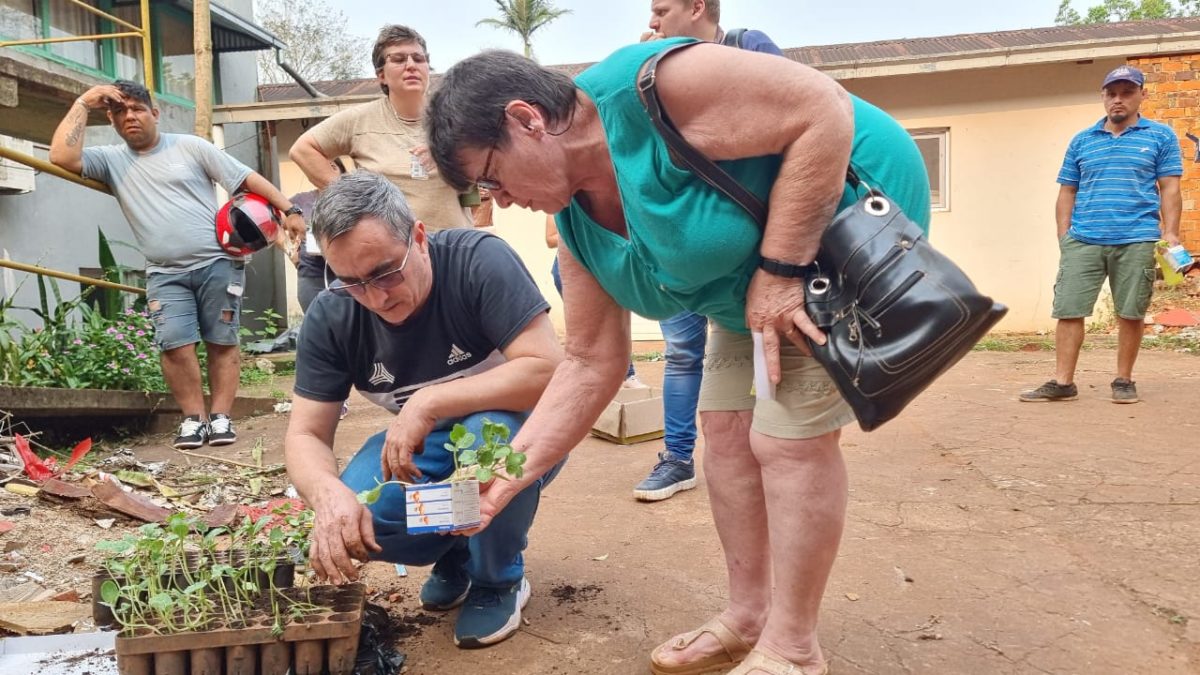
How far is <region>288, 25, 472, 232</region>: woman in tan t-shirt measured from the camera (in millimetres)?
4168

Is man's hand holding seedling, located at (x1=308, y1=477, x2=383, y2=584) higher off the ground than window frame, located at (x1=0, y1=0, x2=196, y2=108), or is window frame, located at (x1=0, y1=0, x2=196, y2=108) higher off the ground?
window frame, located at (x1=0, y1=0, x2=196, y2=108)

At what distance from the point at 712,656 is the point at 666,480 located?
1.58 meters

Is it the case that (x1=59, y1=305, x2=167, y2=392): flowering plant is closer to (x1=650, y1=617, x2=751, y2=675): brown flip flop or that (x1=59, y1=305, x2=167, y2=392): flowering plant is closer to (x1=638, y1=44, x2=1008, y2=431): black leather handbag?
(x1=650, y1=617, x2=751, y2=675): brown flip flop

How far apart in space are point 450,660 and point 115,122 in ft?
13.4

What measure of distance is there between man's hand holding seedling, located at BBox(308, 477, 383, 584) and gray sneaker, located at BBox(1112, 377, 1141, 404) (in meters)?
4.95

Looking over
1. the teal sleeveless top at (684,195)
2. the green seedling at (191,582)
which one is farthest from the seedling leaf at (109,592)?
the teal sleeveless top at (684,195)

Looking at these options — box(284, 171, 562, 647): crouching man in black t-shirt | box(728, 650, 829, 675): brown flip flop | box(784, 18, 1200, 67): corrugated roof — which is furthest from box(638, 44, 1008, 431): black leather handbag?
box(784, 18, 1200, 67): corrugated roof

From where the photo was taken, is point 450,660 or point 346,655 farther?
point 450,660

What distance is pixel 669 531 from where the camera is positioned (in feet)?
10.4

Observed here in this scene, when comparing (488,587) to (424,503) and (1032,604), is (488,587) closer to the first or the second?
(424,503)

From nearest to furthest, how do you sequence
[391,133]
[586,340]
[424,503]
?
[424,503]
[586,340]
[391,133]

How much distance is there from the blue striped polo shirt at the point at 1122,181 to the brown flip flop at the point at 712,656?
454cm

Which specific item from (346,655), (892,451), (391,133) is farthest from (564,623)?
(391,133)

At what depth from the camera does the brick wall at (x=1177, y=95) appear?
9.74 m
